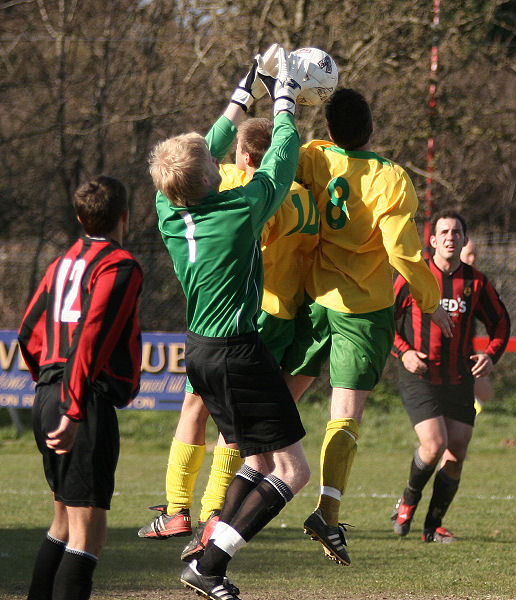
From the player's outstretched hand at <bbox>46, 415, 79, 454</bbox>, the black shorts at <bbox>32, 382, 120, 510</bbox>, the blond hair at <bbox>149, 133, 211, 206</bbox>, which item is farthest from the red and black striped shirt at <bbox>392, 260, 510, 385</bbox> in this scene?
the player's outstretched hand at <bbox>46, 415, 79, 454</bbox>

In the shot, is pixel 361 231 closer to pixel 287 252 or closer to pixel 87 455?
pixel 287 252

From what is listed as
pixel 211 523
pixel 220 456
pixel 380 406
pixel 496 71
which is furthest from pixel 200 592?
pixel 496 71

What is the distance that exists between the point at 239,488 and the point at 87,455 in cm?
87

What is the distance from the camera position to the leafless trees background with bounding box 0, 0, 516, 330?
601 inches

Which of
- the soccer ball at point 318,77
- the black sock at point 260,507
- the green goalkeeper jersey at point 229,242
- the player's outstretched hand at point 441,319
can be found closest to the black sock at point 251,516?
the black sock at point 260,507

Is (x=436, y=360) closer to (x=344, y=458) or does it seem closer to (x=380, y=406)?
(x=344, y=458)

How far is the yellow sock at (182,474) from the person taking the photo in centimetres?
530

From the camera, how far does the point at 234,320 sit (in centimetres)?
448

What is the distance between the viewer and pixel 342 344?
5.22 m

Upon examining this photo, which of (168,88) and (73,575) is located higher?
(168,88)

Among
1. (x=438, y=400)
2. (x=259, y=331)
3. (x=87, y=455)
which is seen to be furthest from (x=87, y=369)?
(x=438, y=400)

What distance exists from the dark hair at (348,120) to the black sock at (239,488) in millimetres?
1650

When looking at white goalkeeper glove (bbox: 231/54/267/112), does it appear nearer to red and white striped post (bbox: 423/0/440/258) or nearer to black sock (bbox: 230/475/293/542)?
black sock (bbox: 230/475/293/542)

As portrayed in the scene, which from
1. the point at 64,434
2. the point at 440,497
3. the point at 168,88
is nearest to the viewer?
the point at 64,434
